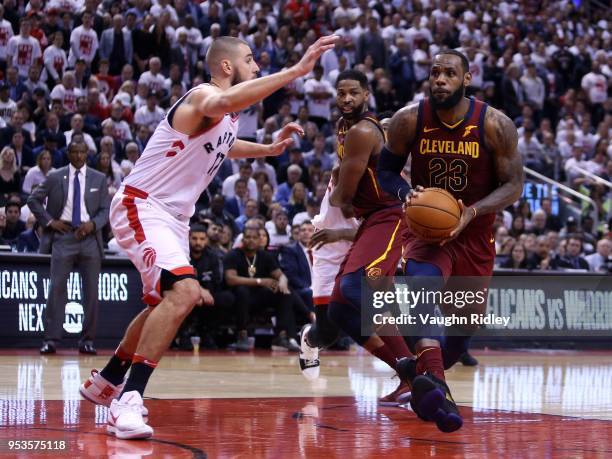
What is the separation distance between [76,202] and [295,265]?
3330mm

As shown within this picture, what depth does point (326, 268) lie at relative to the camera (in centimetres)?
873

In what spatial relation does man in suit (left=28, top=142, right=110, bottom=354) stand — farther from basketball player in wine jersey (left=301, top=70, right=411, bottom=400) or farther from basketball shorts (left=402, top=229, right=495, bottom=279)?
basketball shorts (left=402, top=229, right=495, bottom=279)

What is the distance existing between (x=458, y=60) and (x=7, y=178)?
9.66 m

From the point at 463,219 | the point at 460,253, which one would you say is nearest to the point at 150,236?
the point at 463,219

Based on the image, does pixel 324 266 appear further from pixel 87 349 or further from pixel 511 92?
pixel 511 92

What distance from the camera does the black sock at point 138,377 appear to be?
18.4 feet

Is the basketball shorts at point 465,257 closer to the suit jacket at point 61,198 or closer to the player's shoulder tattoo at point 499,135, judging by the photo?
the player's shoulder tattoo at point 499,135

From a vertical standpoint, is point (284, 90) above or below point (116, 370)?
above

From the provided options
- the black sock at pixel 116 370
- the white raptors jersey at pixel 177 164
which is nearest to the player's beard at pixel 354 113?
the white raptors jersey at pixel 177 164

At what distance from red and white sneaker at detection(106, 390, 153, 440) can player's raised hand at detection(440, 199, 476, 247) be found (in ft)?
6.28

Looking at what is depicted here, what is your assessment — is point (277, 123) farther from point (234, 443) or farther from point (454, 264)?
point (234, 443)

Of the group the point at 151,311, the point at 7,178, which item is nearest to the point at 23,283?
the point at 7,178

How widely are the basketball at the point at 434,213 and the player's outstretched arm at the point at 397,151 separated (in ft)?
1.15
